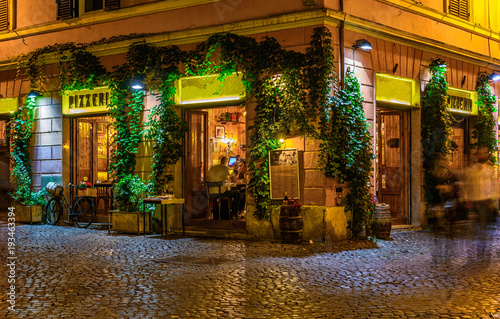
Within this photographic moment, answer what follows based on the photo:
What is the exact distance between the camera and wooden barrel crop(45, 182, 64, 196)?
1473cm

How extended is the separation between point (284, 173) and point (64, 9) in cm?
846

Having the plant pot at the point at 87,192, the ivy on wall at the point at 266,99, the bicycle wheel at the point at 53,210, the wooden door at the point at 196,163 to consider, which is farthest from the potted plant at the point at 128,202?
the bicycle wheel at the point at 53,210

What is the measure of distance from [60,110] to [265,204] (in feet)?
23.7

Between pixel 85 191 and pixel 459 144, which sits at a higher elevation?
pixel 459 144

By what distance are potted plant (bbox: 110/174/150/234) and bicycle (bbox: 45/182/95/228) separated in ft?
3.75

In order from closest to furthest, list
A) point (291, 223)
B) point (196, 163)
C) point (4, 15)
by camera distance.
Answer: point (291, 223) → point (196, 163) → point (4, 15)

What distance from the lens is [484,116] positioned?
53.6 feet

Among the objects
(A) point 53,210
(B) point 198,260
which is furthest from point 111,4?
(B) point 198,260

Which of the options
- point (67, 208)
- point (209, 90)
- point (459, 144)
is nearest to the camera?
point (209, 90)

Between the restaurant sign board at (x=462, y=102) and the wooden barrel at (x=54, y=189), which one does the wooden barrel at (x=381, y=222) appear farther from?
the wooden barrel at (x=54, y=189)

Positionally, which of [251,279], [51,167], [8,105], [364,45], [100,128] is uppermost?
[364,45]

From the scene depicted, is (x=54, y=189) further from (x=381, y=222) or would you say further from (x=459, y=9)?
(x=459, y=9)

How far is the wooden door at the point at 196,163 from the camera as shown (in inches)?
538

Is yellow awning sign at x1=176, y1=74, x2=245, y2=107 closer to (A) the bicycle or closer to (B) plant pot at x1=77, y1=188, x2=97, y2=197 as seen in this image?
(B) plant pot at x1=77, y1=188, x2=97, y2=197
